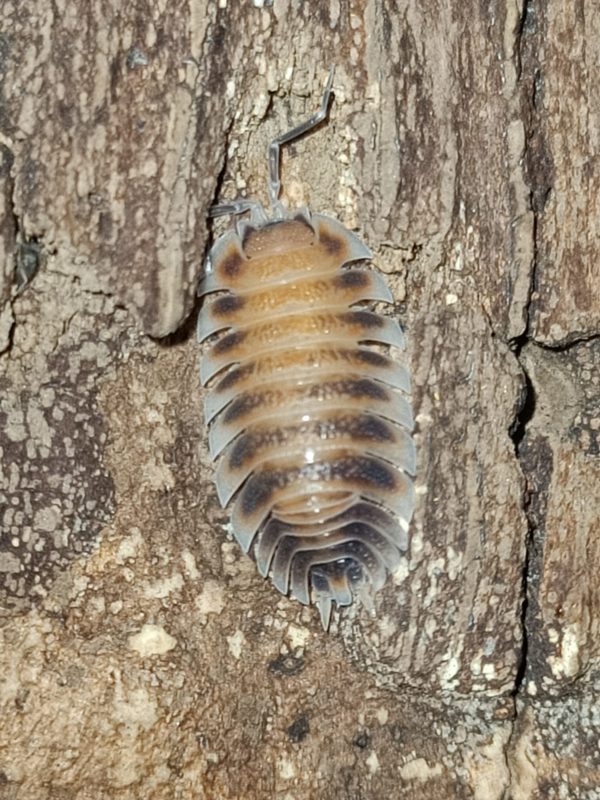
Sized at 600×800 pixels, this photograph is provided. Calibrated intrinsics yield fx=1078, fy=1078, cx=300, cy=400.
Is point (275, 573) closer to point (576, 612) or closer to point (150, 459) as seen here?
point (150, 459)

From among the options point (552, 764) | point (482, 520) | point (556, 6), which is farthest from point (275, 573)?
point (556, 6)

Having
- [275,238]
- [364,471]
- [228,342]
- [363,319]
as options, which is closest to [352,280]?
[363,319]

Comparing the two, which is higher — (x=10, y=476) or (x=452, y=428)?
(x=452, y=428)

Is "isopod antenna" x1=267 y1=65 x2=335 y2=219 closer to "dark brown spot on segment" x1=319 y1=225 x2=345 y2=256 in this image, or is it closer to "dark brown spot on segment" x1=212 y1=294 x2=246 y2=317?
"dark brown spot on segment" x1=319 y1=225 x2=345 y2=256

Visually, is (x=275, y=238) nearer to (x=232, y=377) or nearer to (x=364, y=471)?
(x=232, y=377)

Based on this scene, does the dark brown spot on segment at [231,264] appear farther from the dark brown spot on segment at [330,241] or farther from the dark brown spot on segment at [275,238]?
the dark brown spot on segment at [330,241]

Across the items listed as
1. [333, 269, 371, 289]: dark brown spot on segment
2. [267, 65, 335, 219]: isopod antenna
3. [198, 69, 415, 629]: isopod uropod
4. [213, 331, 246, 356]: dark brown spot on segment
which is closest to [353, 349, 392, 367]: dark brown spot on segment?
[198, 69, 415, 629]: isopod uropod

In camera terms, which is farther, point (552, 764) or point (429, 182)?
point (552, 764)
